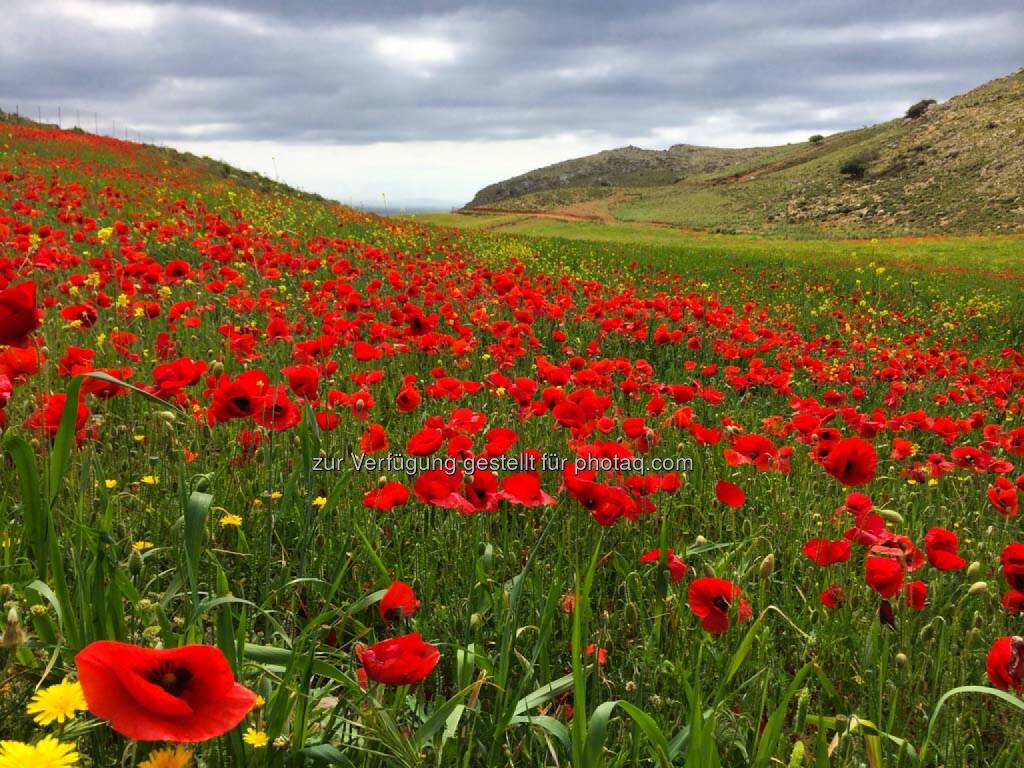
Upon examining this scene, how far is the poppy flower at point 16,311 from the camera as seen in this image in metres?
1.16

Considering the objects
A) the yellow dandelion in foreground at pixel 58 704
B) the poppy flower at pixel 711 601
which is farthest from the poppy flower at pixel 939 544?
the yellow dandelion in foreground at pixel 58 704

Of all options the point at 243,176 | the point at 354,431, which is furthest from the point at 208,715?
the point at 243,176

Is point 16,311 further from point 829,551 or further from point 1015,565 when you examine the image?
point 1015,565

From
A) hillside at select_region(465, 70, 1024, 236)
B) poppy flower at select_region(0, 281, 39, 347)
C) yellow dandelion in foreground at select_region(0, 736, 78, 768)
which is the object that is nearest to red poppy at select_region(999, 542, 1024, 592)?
yellow dandelion in foreground at select_region(0, 736, 78, 768)

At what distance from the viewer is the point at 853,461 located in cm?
195

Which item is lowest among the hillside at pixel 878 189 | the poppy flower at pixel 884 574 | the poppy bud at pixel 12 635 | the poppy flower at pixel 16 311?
the poppy flower at pixel 884 574

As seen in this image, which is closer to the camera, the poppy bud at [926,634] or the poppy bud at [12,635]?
the poppy bud at [12,635]

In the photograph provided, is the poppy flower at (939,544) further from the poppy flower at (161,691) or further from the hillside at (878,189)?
the hillside at (878,189)

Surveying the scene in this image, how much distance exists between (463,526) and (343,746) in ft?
3.44

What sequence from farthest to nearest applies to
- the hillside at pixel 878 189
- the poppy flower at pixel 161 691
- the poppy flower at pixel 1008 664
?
the hillside at pixel 878 189
the poppy flower at pixel 1008 664
the poppy flower at pixel 161 691

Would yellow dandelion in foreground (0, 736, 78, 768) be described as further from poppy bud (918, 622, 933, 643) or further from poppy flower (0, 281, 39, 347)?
poppy bud (918, 622, 933, 643)

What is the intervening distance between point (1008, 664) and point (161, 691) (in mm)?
1448

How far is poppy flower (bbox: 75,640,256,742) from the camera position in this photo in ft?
2.26

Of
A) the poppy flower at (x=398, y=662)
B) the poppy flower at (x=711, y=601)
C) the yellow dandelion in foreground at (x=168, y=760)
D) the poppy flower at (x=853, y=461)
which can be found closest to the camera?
the yellow dandelion in foreground at (x=168, y=760)
